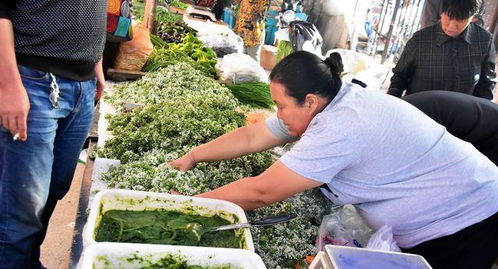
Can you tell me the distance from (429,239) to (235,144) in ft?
3.44

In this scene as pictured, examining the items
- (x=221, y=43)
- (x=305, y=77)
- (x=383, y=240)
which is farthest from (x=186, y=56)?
(x=383, y=240)

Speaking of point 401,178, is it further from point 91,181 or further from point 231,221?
point 91,181

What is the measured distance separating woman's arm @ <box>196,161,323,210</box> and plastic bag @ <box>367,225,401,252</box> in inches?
13.1

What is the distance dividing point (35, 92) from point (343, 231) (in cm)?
146

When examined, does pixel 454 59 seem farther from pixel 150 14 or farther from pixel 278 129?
pixel 150 14

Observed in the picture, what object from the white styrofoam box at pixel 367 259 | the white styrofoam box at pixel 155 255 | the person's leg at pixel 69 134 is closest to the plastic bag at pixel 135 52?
the person's leg at pixel 69 134

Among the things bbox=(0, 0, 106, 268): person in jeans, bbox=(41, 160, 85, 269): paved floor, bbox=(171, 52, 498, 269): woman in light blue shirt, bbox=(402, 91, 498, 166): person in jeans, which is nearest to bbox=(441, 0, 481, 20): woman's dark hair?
bbox=(402, 91, 498, 166): person in jeans

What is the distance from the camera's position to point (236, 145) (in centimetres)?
228

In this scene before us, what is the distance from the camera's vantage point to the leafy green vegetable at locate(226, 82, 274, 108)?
394cm

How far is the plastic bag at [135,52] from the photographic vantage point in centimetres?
398

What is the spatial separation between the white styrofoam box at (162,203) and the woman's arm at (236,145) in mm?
551

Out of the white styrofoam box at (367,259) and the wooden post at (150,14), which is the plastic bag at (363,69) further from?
the white styrofoam box at (367,259)

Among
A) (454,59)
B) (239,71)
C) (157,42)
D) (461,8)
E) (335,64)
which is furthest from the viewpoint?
(157,42)

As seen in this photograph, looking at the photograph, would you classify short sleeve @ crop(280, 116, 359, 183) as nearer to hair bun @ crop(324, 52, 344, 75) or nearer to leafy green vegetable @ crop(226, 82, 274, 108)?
hair bun @ crop(324, 52, 344, 75)
